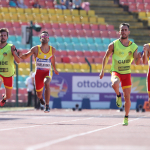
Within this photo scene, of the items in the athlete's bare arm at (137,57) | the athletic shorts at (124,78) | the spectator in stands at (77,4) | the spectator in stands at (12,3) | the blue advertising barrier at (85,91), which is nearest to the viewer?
the athlete's bare arm at (137,57)

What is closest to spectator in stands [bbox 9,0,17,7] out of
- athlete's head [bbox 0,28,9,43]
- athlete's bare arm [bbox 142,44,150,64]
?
athlete's head [bbox 0,28,9,43]

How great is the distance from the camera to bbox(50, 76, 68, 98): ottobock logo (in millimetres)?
20781

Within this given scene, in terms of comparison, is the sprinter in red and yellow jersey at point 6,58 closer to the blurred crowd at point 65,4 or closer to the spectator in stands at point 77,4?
the blurred crowd at point 65,4

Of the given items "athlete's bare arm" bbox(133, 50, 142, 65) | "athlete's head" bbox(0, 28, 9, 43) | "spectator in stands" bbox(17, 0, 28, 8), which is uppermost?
"spectator in stands" bbox(17, 0, 28, 8)

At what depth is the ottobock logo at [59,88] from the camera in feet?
68.2

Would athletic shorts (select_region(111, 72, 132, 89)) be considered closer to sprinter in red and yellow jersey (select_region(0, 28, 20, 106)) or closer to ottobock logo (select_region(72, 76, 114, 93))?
sprinter in red and yellow jersey (select_region(0, 28, 20, 106))

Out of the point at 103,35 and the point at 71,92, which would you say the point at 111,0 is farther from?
the point at 71,92

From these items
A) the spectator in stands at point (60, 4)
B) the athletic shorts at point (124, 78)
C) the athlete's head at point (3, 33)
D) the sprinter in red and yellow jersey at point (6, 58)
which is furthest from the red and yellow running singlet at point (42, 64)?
the spectator in stands at point (60, 4)

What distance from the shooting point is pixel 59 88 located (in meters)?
20.8

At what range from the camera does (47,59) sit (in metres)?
12.1

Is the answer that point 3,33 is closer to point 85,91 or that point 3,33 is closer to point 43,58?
point 43,58

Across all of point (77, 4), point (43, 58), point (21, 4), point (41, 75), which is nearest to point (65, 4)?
point (77, 4)

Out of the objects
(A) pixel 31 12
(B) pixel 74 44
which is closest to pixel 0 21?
(A) pixel 31 12

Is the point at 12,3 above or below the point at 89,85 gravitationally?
above
